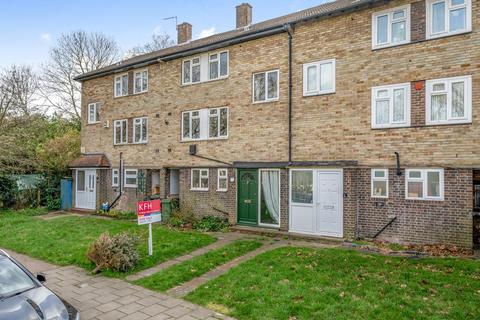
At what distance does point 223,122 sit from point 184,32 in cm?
862

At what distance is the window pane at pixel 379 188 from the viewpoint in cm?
991

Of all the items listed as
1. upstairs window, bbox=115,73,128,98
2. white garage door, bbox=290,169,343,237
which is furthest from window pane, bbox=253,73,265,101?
upstairs window, bbox=115,73,128,98

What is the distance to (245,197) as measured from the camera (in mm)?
12656

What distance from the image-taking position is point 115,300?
5977 millimetres

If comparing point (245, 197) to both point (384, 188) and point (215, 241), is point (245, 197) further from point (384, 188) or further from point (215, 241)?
point (384, 188)

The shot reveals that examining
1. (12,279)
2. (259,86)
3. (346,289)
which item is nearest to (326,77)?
(259,86)

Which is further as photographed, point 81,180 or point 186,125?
point 81,180

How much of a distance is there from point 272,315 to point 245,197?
7.57 metres

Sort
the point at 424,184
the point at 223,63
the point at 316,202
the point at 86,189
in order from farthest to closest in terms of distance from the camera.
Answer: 1. the point at 86,189
2. the point at 223,63
3. the point at 316,202
4. the point at 424,184

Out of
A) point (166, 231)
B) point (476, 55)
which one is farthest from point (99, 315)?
point (476, 55)

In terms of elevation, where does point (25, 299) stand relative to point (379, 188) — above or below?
below

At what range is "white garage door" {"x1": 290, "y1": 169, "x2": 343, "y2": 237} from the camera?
10531 mm

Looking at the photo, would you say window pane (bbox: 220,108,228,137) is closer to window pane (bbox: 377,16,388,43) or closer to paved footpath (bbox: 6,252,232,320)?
window pane (bbox: 377,16,388,43)

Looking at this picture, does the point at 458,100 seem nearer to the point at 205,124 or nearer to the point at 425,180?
the point at 425,180
